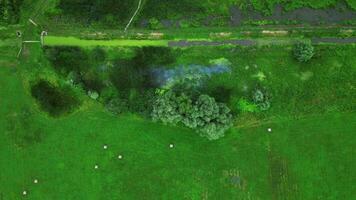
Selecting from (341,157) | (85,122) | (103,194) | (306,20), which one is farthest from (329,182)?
(85,122)

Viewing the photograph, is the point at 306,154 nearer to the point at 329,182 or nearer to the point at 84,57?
the point at 329,182

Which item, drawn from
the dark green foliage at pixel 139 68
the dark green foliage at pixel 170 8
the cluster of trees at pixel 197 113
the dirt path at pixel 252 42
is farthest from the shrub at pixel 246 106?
the dark green foliage at pixel 170 8

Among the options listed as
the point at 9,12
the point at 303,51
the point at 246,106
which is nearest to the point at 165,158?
the point at 246,106

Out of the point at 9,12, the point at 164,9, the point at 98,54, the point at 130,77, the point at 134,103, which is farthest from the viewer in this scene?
the point at 9,12

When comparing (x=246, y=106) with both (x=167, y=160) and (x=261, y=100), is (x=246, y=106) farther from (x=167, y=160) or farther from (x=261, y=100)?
(x=167, y=160)

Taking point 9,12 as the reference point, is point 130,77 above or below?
below

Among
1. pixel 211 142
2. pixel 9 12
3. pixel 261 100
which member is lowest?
pixel 211 142

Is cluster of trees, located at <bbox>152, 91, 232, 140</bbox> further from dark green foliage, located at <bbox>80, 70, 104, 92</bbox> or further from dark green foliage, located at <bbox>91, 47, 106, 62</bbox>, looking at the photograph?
dark green foliage, located at <bbox>91, 47, 106, 62</bbox>
